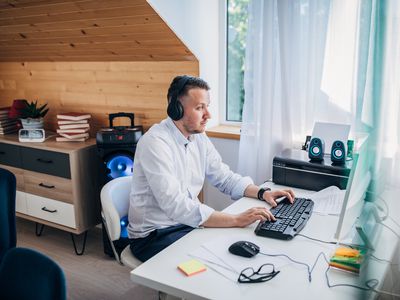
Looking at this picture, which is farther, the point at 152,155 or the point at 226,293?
the point at 152,155

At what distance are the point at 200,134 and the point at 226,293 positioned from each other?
3.43 ft

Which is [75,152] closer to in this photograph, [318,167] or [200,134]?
[200,134]

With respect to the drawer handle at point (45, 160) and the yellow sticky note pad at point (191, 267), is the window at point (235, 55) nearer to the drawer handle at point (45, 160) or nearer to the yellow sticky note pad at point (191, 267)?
the drawer handle at point (45, 160)

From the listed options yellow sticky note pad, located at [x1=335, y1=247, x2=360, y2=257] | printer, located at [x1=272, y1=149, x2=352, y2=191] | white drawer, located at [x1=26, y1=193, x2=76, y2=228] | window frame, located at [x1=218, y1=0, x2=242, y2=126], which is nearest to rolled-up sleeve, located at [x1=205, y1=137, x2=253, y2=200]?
printer, located at [x1=272, y1=149, x2=352, y2=191]

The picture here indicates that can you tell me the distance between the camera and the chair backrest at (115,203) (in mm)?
1838

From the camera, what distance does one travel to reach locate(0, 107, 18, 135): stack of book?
348 centimetres

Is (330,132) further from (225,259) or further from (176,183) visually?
(225,259)

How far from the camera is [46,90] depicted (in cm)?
363

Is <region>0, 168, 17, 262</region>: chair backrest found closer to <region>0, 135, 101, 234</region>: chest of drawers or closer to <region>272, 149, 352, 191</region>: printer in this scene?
<region>0, 135, 101, 234</region>: chest of drawers

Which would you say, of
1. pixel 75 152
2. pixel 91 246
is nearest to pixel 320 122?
pixel 75 152

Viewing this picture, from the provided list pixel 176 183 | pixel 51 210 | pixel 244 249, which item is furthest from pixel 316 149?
pixel 51 210

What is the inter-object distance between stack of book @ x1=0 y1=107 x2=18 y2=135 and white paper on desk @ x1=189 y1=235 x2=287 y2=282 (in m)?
2.68

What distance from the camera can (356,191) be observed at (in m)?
1.13

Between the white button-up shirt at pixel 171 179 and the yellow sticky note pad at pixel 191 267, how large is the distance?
32 cm
